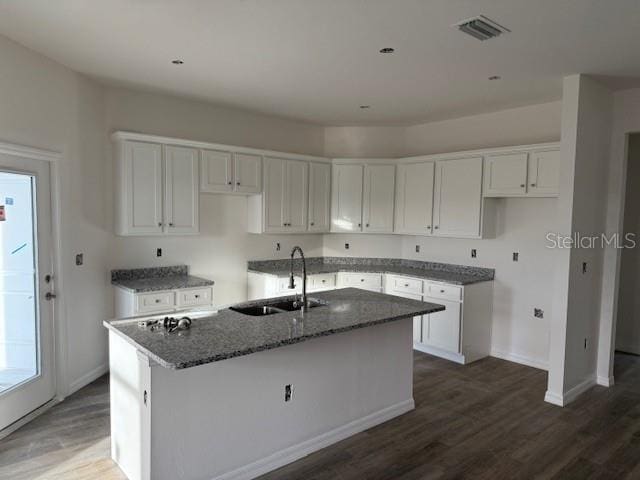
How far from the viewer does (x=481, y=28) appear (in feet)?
8.93

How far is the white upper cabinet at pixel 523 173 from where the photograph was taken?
4277mm

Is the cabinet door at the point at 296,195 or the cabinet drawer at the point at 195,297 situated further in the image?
the cabinet door at the point at 296,195

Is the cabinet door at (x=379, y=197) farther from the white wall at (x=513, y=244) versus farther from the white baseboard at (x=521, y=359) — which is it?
the white baseboard at (x=521, y=359)

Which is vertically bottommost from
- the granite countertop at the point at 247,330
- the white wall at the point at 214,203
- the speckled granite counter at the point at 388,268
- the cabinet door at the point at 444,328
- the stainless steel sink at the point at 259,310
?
the cabinet door at the point at 444,328

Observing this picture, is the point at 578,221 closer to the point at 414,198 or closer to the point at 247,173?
the point at 414,198

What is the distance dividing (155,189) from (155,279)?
0.92 m

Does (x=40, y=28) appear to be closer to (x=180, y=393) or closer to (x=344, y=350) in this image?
(x=180, y=393)

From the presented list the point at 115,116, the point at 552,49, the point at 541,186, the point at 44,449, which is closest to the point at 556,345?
the point at 541,186

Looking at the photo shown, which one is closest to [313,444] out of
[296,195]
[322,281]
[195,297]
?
[195,297]

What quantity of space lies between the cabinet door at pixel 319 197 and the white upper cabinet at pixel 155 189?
5.06ft

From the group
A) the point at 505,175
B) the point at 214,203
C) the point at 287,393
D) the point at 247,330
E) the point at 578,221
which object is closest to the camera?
the point at 247,330

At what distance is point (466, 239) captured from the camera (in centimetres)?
527

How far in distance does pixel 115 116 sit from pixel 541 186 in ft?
13.7

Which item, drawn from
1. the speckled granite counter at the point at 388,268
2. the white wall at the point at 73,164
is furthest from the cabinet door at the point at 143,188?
the speckled granite counter at the point at 388,268
